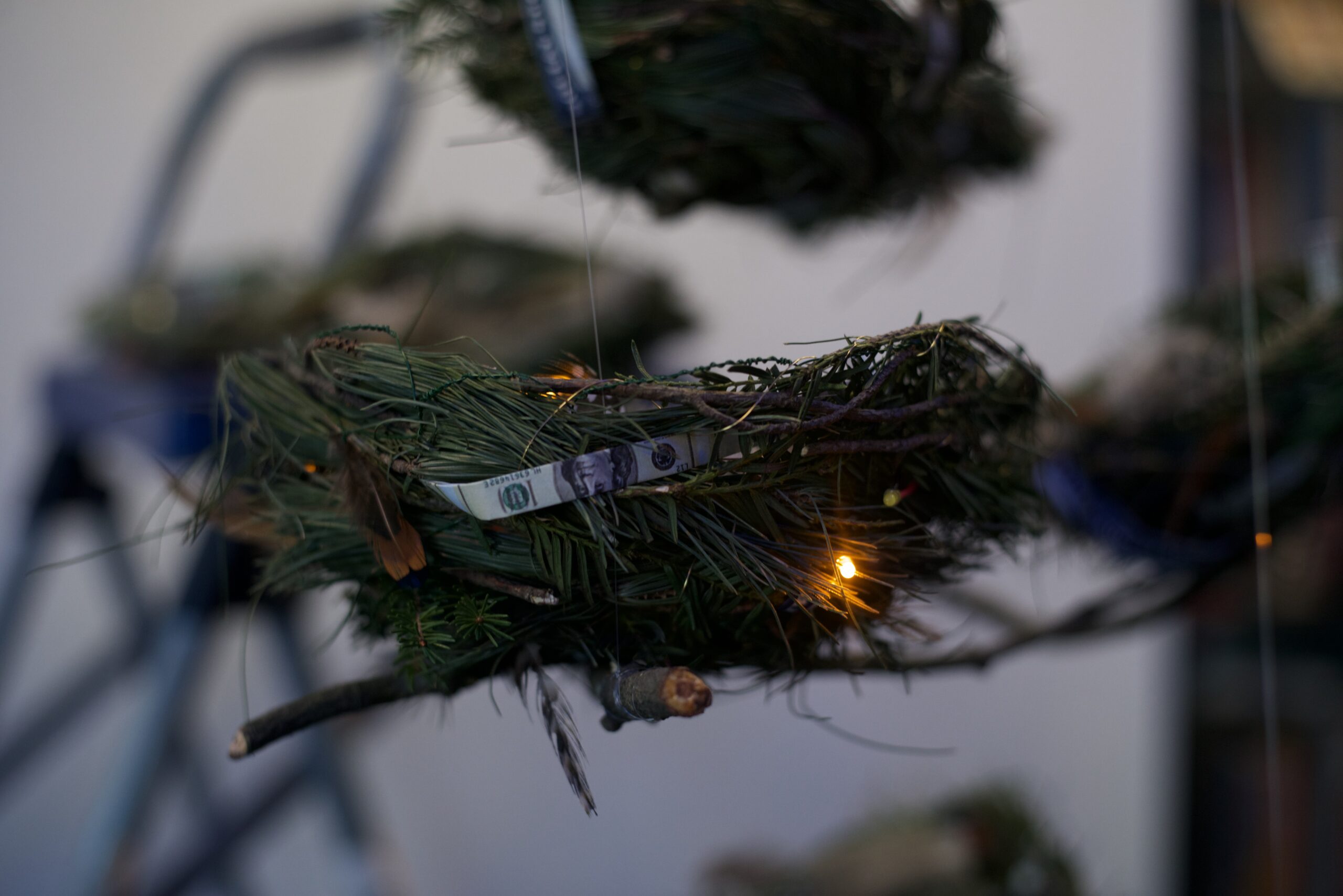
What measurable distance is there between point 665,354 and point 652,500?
1.12 feet

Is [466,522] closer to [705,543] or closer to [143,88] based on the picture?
Result: [705,543]

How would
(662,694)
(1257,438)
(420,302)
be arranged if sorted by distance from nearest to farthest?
(662,694) → (1257,438) → (420,302)

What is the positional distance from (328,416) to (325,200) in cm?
54

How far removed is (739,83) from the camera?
0.77 feet

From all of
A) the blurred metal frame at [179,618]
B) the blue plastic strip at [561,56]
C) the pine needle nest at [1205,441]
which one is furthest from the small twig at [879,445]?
the blurred metal frame at [179,618]

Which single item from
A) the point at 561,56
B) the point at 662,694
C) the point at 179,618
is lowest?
the point at 179,618

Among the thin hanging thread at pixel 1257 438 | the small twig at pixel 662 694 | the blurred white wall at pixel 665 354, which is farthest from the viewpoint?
the blurred white wall at pixel 665 354

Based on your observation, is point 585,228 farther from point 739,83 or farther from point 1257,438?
point 1257,438

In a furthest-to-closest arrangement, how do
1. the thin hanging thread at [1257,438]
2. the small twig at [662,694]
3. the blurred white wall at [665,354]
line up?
the blurred white wall at [665,354] < the thin hanging thread at [1257,438] < the small twig at [662,694]

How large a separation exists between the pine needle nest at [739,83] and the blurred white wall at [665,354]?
0.04 metres

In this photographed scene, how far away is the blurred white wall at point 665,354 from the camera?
16.2 inches

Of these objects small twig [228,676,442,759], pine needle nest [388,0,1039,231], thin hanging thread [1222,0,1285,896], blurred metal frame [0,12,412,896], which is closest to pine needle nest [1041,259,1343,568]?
thin hanging thread [1222,0,1285,896]

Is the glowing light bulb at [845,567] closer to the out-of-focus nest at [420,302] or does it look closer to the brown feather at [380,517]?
the brown feather at [380,517]


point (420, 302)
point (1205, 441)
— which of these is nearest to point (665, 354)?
point (420, 302)
